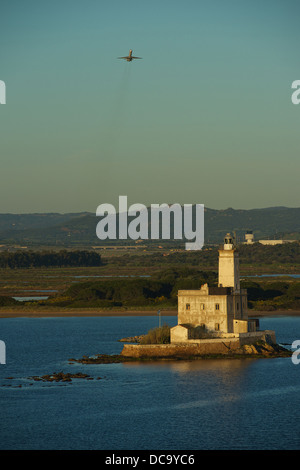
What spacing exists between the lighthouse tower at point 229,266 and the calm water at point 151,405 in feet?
23.3

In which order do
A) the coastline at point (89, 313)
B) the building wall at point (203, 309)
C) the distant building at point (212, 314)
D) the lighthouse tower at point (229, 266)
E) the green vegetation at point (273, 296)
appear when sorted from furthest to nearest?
the green vegetation at point (273, 296)
the coastline at point (89, 313)
the lighthouse tower at point (229, 266)
the building wall at point (203, 309)
the distant building at point (212, 314)

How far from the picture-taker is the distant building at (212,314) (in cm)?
7525

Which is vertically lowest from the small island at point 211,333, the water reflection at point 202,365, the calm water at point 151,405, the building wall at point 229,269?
the calm water at point 151,405

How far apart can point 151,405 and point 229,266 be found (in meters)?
21.4

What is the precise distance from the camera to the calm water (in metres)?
50.3

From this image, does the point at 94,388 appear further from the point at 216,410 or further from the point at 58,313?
the point at 58,313

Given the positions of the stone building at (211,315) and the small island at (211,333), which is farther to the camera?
the stone building at (211,315)

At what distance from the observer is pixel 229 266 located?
77.9m

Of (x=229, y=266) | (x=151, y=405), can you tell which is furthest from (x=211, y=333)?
(x=151, y=405)

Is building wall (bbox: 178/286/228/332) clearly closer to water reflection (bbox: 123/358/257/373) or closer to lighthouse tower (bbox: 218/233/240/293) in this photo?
lighthouse tower (bbox: 218/233/240/293)

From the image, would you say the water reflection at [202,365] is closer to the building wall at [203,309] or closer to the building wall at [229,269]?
the building wall at [203,309]

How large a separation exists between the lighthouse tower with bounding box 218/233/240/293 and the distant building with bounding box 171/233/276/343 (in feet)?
0.32

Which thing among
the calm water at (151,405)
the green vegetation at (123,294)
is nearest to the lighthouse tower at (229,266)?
the calm water at (151,405)

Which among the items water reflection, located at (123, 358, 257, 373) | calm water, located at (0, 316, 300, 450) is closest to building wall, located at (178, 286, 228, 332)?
water reflection, located at (123, 358, 257, 373)
